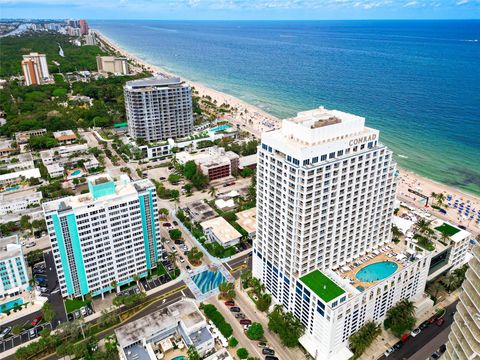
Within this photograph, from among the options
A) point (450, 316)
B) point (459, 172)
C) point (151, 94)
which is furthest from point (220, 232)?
point (459, 172)

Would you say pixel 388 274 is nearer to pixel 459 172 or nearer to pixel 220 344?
pixel 220 344

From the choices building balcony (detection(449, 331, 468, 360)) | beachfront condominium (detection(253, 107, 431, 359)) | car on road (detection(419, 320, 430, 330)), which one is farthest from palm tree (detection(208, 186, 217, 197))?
building balcony (detection(449, 331, 468, 360))

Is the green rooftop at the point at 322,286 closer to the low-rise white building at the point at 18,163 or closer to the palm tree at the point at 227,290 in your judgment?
the palm tree at the point at 227,290

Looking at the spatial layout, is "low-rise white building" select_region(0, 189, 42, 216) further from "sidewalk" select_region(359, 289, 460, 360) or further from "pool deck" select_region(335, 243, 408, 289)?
"sidewalk" select_region(359, 289, 460, 360)

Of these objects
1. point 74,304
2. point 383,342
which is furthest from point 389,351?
point 74,304

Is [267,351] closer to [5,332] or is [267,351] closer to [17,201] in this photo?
[5,332]
